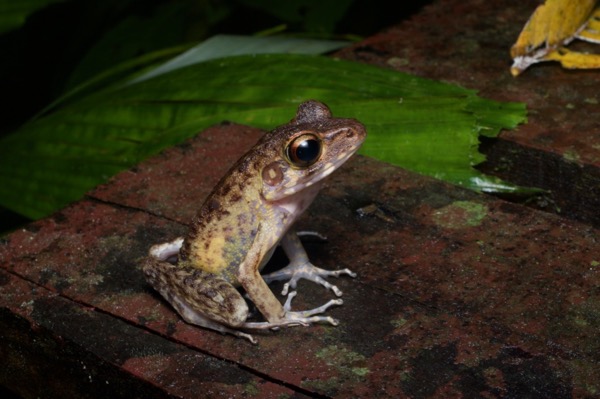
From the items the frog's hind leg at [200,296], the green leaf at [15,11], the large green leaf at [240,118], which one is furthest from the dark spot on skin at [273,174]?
the green leaf at [15,11]

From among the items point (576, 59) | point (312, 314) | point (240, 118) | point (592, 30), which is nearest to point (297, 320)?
point (312, 314)

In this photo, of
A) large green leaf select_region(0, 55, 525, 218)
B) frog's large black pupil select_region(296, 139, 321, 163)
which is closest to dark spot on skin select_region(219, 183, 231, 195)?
frog's large black pupil select_region(296, 139, 321, 163)

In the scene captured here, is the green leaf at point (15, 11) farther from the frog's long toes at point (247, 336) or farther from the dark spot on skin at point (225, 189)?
the frog's long toes at point (247, 336)

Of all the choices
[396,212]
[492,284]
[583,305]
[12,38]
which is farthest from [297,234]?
[12,38]

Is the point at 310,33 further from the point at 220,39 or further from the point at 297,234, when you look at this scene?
the point at 297,234

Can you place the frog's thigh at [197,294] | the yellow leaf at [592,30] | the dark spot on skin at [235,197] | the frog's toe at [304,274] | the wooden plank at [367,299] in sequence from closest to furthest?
1. the wooden plank at [367,299]
2. the frog's thigh at [197,294]
3. the dark spot on skin at [235,197]
4. the frog's toe at [304,274]
5. the yellow leaf at [592,30]

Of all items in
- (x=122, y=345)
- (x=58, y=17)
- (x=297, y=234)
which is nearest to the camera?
(x=122, y=345)
